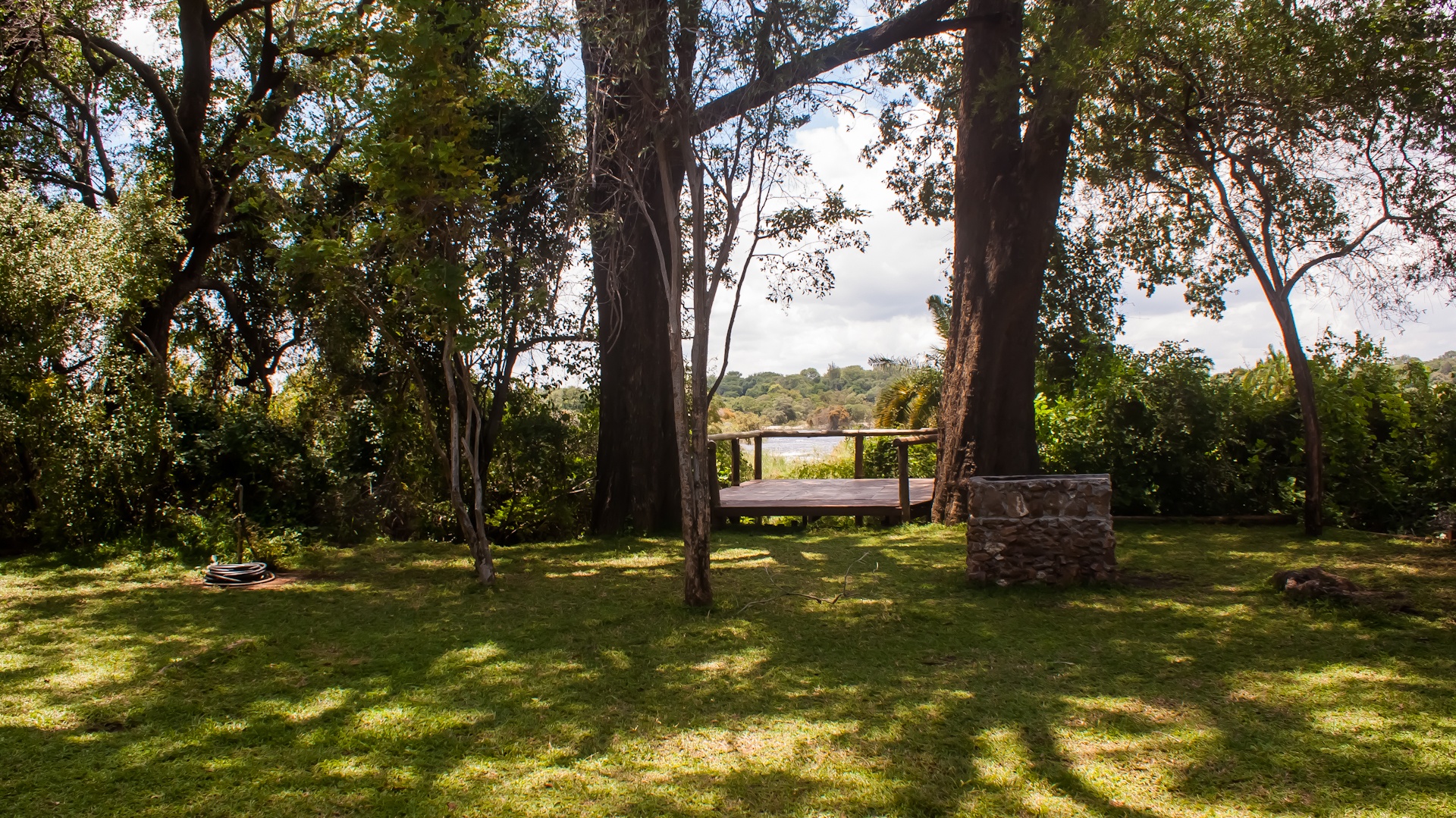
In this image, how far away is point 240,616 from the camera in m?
5.62

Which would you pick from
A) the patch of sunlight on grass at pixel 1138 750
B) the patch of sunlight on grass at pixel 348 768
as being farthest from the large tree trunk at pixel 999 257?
the patch of sunlight on grass at pixel 348 768

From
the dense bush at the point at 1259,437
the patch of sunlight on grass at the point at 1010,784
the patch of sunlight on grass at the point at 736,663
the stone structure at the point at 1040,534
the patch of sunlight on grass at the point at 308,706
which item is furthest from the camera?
the dense bush at the point at 1259,437

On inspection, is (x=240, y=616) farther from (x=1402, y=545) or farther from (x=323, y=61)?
(x=1402, y=545)

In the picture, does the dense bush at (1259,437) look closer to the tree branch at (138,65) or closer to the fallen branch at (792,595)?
the fallen branch at (792,595)

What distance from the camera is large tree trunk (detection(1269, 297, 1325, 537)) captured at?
7816mm

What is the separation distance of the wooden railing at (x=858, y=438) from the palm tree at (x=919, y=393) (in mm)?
4368

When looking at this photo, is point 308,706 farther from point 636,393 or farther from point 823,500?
point 823,500

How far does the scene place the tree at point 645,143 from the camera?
5.60m

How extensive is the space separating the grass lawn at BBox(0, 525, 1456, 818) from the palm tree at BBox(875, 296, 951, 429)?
10.0 meters

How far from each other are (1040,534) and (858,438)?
240 inches

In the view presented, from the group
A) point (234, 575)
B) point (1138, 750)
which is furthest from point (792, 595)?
point (234, 575)

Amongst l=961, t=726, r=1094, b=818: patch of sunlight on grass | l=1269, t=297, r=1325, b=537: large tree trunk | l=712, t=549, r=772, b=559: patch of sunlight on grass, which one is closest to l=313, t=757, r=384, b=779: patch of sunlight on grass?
l=961, t=726, r=1094, b=818: patch of sunlight on grass

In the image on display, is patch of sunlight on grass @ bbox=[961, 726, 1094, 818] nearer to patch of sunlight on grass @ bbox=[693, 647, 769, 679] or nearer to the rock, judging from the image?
patch of sunlight on grass @ bbox=[693, 647, 769, 679]

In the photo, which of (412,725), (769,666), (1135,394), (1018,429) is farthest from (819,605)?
(1135,394)
